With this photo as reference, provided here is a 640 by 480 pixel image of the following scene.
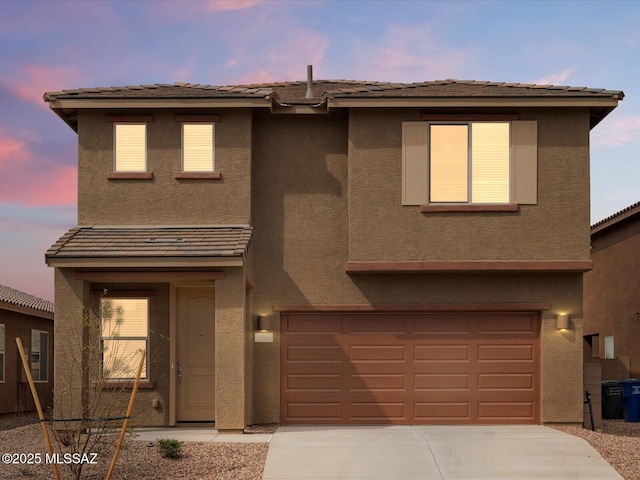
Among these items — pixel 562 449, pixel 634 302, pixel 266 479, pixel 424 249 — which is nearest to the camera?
pixel 266 479

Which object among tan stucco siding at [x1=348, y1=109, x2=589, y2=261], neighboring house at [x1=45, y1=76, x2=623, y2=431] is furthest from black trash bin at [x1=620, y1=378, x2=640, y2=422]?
tan stucco siding at [x1=348, y1=109, x2=589, y2=261]

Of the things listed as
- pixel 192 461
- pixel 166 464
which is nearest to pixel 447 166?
pixel 192 461

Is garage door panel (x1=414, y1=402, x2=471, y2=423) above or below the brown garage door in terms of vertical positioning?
below

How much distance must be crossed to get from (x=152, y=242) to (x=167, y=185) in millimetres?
1526

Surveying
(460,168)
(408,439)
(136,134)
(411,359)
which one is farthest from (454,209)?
(136,134)

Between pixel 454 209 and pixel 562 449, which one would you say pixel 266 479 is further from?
pixel 454 209

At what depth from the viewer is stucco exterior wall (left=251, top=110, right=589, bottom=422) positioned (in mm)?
16844

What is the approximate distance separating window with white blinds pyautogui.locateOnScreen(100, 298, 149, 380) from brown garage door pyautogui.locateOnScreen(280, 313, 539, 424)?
8.72ft

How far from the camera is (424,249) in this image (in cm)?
1681

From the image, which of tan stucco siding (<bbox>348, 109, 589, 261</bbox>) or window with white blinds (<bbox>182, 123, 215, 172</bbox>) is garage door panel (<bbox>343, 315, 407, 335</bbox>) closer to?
tan stucco siding (<bbox>348, 109, 589, 261</bbox>)

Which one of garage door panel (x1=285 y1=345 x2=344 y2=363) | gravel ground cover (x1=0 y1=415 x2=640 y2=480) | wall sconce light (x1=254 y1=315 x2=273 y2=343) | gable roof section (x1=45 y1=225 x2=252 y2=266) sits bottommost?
gravel ground cover (x1=0 y1=415 x2=640 y2=480)

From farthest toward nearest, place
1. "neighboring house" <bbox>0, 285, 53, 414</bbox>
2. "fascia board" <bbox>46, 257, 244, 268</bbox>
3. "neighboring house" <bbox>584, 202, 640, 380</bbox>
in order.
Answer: "neighboring house" <bbox>584, 202, 640, 380</bbox>
"neighboring house" <bbox>0, 285, 53, 414</bbox>
"fascia board" <bbox>46, 257, 244, 268</bbox>

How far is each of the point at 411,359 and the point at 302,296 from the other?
2.42 metres

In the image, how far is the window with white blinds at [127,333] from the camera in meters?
16.6
